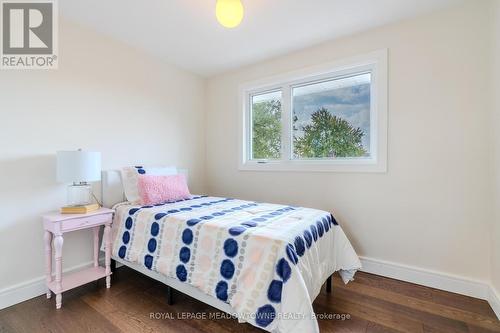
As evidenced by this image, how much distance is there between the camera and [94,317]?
1.73 meters

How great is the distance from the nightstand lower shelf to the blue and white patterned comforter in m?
0.22

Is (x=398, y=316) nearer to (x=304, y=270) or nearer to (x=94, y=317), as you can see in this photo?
(x=304, y=270)

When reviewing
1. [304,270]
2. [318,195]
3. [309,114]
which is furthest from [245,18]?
[304,270]

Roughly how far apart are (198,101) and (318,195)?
2.24 metres

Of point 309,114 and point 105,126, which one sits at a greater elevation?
point 309,114

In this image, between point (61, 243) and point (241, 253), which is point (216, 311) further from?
point (61, 243)

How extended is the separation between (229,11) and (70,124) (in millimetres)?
1778

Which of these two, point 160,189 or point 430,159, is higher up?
point 430,159

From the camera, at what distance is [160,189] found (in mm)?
2465

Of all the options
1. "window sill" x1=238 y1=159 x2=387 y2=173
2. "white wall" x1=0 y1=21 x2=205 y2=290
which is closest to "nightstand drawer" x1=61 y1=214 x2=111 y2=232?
"white wall" x1=0 y1=21 x2=205 y2=290

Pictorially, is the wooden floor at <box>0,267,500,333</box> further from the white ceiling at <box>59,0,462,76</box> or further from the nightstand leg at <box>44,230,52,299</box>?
the white ceiling at <box>59,0,462,76</box>

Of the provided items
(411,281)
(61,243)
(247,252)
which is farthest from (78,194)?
(411,281)

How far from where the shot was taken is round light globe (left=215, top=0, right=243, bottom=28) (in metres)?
1.61

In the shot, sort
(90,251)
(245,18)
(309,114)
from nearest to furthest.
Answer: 1. (245,18)
2. (90,251)
3. (309,114)
